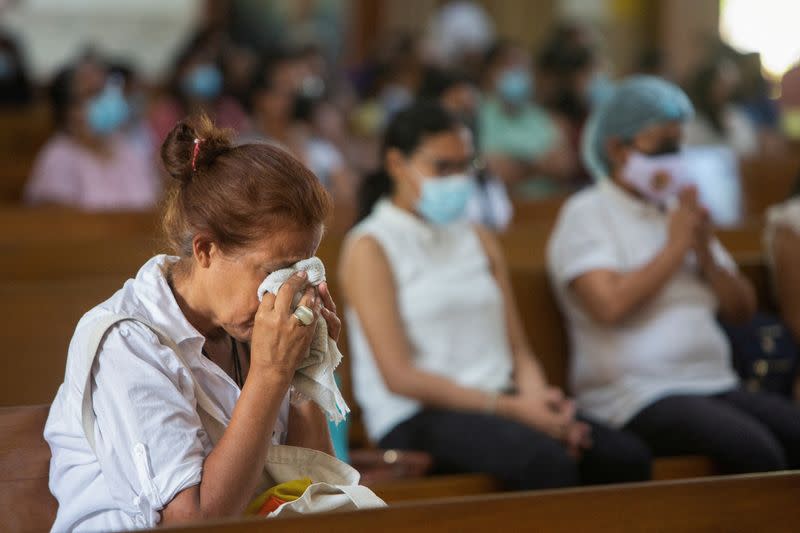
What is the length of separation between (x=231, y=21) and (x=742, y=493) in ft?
36.1

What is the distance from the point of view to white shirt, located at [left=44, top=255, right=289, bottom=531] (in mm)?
1723

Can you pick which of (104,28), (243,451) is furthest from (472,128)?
(104,28)

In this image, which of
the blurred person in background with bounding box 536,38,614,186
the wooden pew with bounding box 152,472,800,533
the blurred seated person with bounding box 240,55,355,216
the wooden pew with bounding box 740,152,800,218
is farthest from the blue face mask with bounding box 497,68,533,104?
the wooden pew with bounding box 152,472,800,533

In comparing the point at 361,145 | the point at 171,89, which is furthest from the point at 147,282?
the point at 361,145

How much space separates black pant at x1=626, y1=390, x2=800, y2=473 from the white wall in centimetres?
909

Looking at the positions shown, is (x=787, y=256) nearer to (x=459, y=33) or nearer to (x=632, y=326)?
(x=632, y=326)

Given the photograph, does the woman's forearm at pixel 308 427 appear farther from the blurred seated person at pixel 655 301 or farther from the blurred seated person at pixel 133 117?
the blurred seated person at pixel 133 117

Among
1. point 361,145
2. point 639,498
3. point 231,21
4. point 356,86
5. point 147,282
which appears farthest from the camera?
point 231,21

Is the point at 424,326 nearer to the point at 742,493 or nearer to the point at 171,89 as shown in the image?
the point at 742,493

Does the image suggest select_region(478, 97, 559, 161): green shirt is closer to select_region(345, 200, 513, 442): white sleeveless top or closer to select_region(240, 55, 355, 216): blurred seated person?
select_region(240, 55, 355, 216): blurred seated person

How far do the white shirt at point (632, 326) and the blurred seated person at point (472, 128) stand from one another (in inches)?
58.4

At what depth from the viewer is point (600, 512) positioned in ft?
5.41

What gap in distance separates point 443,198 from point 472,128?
184 centimetres

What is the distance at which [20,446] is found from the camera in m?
1.93
